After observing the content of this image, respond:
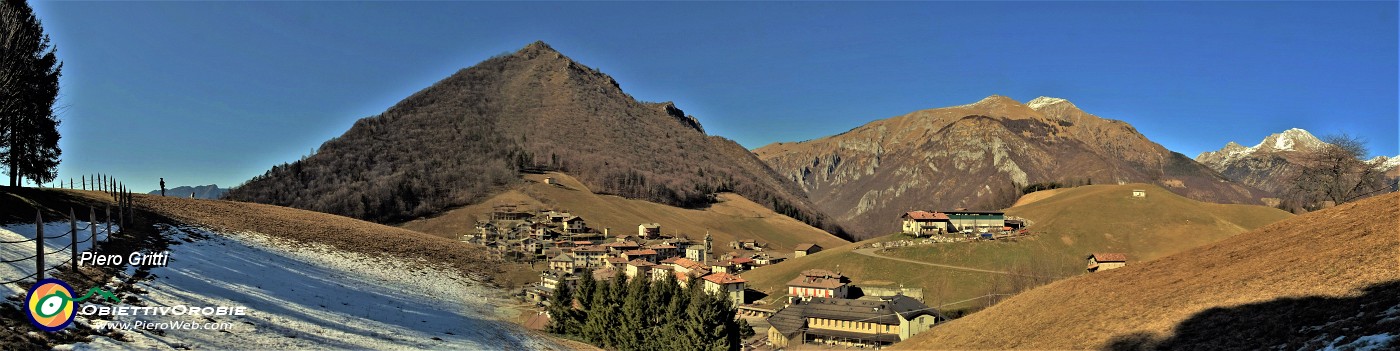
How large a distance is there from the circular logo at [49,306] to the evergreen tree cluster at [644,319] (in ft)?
97.6

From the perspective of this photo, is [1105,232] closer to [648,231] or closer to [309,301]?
[648,231]

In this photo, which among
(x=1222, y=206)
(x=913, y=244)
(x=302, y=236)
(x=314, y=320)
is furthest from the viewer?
(x=1222, y=206)

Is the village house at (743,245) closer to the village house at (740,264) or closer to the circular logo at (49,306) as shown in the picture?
the village house at (740,264)

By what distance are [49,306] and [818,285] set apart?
82.7 metres

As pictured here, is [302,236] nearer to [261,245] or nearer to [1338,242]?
[261,245]

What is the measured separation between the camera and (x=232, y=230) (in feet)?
140

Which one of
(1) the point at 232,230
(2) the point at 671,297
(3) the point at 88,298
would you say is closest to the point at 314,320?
(3) the point at 88,298

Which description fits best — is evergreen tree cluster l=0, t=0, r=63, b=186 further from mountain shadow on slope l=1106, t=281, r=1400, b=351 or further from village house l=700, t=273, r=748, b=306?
village house l=700, t=273, r=748, b=306

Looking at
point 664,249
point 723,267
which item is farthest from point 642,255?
point 723,267

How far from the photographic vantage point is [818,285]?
3629 inches

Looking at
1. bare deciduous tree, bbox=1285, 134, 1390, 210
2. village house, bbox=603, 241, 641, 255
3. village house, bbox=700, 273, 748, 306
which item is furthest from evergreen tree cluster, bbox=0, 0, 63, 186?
bare deciduous tree, bbox=1285, 134, 1390, 210

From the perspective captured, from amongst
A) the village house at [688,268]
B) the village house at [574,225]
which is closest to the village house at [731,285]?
the village house at [688,268]

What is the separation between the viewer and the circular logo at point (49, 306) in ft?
61.9

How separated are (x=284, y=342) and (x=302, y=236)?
29.0 metres
